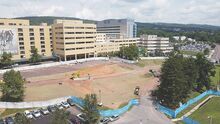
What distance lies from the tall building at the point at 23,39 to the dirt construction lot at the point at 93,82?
810 inches

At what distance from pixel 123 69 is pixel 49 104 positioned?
2310 inches

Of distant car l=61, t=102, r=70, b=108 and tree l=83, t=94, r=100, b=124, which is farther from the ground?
tree l=83, t=94, r=100, b=124

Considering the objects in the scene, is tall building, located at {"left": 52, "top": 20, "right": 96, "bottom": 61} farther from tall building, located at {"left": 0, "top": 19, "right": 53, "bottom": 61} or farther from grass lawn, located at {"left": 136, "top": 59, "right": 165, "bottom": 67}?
grass lawn, located at {"left": 136, "top": 59, "right": 165, "bottom": 67}

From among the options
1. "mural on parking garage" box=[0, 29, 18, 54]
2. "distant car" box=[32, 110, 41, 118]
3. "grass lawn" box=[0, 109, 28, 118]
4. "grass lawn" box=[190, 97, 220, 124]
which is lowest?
→ "grass lawn" box=[190, 97, 220, 124]

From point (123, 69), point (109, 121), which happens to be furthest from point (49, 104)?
point (123, 69)

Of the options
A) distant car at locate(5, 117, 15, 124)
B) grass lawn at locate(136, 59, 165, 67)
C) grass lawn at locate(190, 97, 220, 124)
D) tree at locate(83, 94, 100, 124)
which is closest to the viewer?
tree at locate(83, 94, 100, 124)

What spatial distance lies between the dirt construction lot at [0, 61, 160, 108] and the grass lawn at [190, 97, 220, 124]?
2061 centimetres

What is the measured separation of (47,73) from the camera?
10538 centimetres

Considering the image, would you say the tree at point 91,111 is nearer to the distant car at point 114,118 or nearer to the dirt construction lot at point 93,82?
the distant car at point 114,118

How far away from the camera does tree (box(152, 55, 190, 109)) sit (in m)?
73.5

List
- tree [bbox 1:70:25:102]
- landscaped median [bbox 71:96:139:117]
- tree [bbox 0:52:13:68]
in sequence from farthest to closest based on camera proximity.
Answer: tree [bbox 0:52:13:68]
tree [bbox 1:70:25:102]
landscaped median [bbox 71:96:139:117]

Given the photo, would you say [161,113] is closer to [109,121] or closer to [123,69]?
[109,121]

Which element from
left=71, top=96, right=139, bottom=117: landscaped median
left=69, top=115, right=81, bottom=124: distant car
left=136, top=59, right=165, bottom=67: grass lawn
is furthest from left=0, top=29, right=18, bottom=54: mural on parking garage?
left=69, top=115, right=81, bottom=124: distant car

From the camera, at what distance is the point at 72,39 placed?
13412cm
